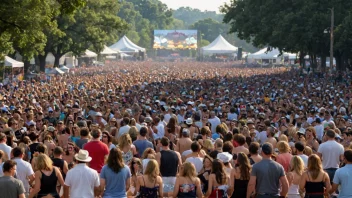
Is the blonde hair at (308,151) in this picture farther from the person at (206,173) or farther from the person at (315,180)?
the person at (315,180)

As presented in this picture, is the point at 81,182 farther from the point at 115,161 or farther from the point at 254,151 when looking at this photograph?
the point at 254,151

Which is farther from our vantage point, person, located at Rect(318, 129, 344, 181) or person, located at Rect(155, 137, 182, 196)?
person, located at Rect(318, 129, 344, 181)

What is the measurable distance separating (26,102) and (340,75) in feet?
83.6

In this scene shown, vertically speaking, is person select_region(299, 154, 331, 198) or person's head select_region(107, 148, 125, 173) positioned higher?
person's head select_region(107, 148, 125, 173)

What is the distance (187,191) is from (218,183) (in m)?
0.40

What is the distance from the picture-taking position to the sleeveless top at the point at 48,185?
9.65 m

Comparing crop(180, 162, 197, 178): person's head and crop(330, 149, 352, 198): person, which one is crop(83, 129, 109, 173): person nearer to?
crop(180, 162, 197, 178): person's head

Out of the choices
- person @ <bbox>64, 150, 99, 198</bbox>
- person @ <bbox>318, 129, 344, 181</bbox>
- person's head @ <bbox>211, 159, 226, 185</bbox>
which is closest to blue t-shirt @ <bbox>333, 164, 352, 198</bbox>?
person's head @ <bbox>211, 159, 226, 185</bbox>

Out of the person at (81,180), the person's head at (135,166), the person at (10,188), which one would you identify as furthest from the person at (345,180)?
the person at (10,188)

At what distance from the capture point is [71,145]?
1192cm

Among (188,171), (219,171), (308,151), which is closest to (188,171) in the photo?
(188,171)

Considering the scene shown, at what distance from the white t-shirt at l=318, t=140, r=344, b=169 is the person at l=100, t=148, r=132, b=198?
11.9 feet

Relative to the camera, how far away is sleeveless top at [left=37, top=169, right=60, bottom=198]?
9.65 m

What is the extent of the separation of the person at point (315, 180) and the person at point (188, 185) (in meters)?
1.30
